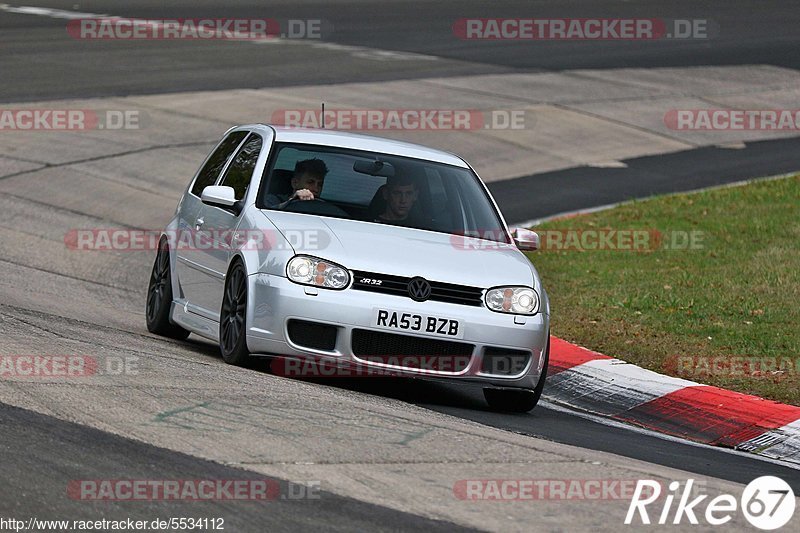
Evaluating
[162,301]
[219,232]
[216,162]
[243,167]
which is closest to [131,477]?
[219,232]

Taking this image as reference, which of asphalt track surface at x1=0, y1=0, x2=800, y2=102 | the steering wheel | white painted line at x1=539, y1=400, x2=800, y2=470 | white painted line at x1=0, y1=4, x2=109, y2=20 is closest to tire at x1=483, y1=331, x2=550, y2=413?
white painted line at x1=539, y1=400, x2=800, y2=470

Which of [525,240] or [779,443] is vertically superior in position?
[525,240]

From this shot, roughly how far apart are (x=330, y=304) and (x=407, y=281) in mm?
456

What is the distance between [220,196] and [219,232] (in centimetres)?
30

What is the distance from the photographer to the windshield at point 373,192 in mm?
9484

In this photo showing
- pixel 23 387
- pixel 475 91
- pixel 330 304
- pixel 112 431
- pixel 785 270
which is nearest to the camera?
pixel 112 431

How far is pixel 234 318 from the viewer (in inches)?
353

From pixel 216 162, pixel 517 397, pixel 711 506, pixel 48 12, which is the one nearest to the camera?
pixel 711 506

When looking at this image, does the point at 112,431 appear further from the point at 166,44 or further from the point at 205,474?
the point at 166,44

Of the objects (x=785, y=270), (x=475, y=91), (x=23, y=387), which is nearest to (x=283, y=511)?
(x=23, y=387)

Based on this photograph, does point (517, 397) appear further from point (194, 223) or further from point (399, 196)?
point (194, 223)

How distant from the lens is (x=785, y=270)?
13.3 meters

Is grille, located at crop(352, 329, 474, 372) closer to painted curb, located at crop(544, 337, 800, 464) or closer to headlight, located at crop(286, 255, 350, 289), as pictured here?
headlight, located at crop(286, 255, 350, 289)

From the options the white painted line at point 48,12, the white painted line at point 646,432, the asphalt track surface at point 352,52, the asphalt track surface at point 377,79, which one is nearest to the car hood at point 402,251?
the asphalt track surface at point 377,79
